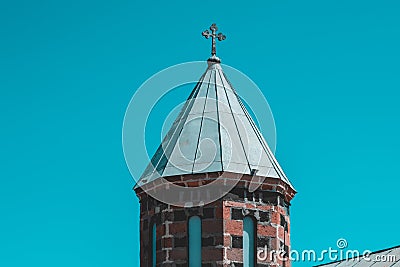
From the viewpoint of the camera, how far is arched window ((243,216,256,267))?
26.2 metres

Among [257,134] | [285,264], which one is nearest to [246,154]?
[257,134]

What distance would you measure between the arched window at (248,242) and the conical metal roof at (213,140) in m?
1.21

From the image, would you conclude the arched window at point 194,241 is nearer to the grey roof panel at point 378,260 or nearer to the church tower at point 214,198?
the church tower at point 214,198

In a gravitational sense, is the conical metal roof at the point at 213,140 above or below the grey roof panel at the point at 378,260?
above

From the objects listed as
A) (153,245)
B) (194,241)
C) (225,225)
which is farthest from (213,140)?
(153,245)

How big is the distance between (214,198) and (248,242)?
4.38 ft

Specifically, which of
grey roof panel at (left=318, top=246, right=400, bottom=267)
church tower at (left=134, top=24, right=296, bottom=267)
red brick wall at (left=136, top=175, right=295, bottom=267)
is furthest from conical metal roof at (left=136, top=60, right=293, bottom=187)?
grey roof panel at (left=318, top=246, right=400, bottom=267)

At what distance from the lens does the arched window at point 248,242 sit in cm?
2619

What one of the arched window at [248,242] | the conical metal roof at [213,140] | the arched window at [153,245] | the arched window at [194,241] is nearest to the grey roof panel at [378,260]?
the conical metal roof at [213,140]

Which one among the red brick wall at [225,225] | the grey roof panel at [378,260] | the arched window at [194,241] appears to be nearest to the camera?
the red brick wall at [225,225]

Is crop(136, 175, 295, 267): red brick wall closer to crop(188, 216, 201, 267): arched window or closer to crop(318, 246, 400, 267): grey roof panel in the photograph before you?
crop(188, 216, 201, 267): arched window

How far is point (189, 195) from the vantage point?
2661 centimetres

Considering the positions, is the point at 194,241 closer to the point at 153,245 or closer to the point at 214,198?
the point at 214,198

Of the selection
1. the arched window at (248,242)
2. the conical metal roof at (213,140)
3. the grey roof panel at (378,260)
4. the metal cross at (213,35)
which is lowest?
the arched window at (248,242)
